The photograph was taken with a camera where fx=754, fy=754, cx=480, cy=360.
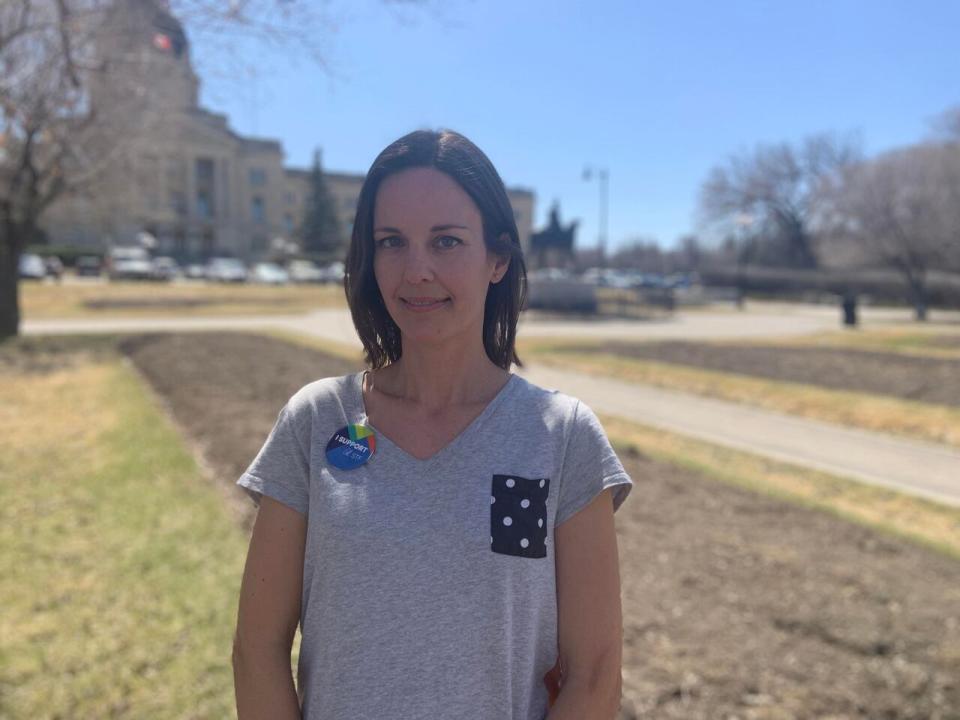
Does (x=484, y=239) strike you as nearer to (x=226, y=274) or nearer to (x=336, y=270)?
(x=336, y=270)

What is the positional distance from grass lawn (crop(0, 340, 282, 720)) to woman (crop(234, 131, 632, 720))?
77.3 inches

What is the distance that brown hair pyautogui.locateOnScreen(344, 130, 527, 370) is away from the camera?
58.7 inches

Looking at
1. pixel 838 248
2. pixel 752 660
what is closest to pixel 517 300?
pixel 752 660

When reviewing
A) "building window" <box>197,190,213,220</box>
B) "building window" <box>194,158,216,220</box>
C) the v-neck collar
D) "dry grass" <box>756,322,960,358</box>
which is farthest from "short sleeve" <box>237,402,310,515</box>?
"building window" <box>197,190,213,220</box>

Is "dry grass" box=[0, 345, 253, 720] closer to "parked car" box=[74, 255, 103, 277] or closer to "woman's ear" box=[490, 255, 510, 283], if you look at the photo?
"woman's ear" box=[490, 255, 510, 283]

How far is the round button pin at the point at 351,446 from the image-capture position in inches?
56.5

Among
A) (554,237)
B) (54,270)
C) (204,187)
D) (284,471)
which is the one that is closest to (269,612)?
(284,471)

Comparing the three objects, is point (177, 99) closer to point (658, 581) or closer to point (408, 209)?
point (658, 581)

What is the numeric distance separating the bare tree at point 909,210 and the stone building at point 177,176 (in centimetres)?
1615

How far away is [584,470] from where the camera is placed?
4.77 feet

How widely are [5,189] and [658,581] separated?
53.8 feet

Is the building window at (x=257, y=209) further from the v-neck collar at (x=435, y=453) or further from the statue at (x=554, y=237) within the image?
the v-neck collar at (x=435, y=453)

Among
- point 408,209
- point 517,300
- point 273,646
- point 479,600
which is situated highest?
point 408,209

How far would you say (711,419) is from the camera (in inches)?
363
